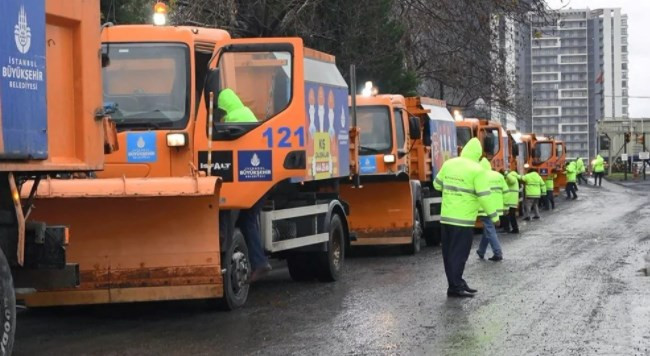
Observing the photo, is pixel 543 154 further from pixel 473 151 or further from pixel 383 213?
pixel 473 151

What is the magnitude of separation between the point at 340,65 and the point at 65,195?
47.7 feet

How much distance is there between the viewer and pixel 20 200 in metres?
6.63

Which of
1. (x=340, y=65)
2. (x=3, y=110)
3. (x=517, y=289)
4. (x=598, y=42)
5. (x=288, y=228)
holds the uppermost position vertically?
(x=598, y=42)

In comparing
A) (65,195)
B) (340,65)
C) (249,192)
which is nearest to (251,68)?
(249,192)

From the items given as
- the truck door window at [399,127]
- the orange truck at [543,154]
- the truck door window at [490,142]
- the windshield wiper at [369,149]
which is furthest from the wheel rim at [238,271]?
the orange truck at [543,154]

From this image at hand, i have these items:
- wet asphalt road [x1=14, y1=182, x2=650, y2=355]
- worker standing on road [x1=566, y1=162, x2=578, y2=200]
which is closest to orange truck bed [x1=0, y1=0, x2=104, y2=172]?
wet asphalt road [x1=14, y1=182, x2=650, y2=355]

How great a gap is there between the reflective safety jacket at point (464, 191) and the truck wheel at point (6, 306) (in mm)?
5641

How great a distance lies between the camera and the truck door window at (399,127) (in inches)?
620

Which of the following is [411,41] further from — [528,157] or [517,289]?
[517,289]

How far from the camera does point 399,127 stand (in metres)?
15.9

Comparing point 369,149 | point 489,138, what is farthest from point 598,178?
point 369,149

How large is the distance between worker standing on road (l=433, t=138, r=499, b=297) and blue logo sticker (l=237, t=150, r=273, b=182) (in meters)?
2.19

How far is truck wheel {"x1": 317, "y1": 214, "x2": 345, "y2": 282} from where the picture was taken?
1194 cm

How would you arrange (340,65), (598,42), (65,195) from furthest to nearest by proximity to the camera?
(598,42)
(340,65)
(65,195)
